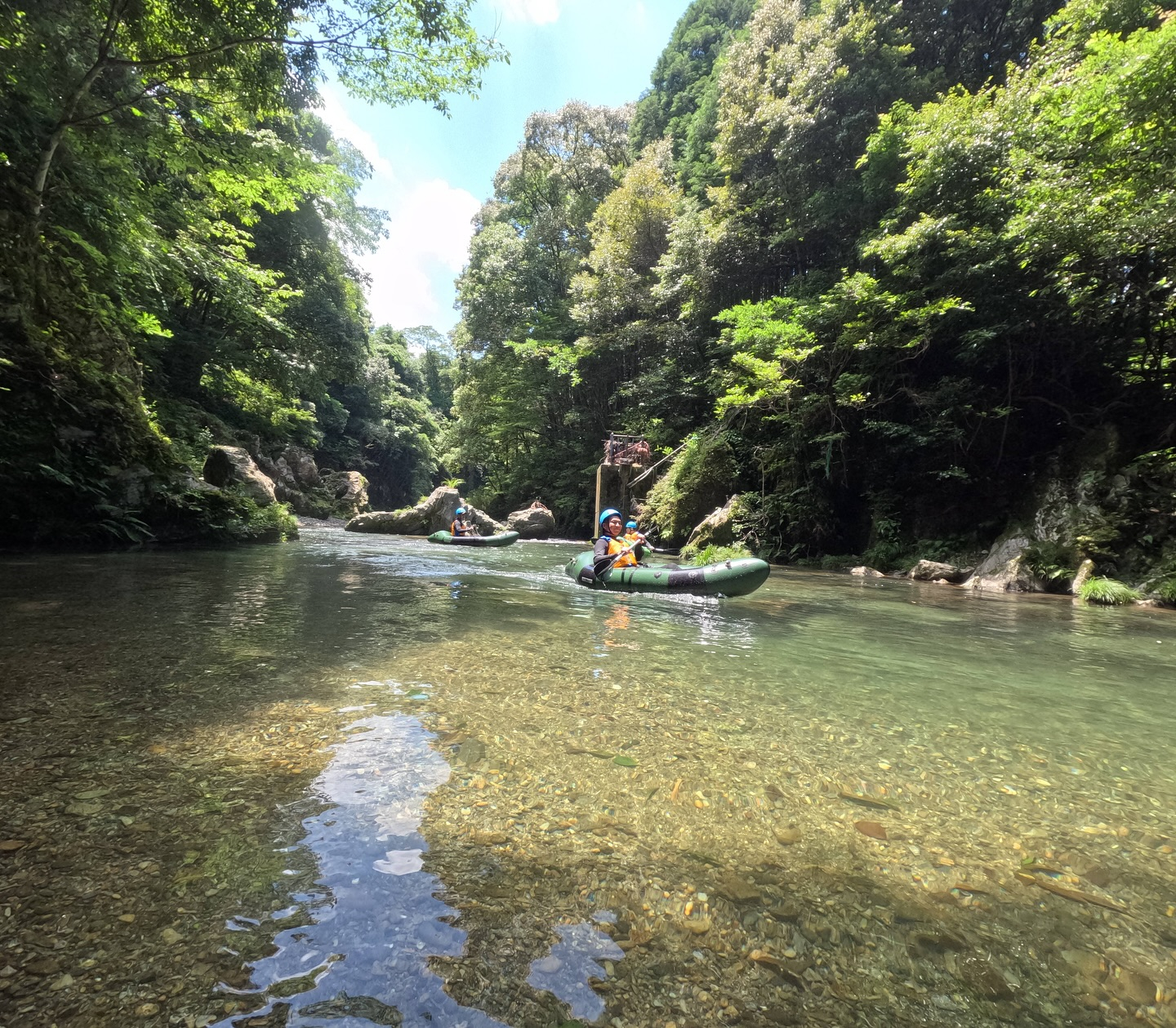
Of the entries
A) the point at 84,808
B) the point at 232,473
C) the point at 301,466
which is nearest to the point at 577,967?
the point at 84,808

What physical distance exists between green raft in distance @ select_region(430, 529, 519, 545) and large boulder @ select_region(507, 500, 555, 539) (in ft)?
17.1

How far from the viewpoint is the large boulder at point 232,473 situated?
12.8 meters

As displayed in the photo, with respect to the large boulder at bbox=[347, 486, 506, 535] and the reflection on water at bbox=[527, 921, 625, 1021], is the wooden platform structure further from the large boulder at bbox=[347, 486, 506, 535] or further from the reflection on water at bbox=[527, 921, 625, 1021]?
the reflection on water at bbox=[527, 921, 625, 1021]

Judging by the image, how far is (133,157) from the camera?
8.22 meters

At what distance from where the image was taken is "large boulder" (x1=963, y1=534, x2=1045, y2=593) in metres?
9.79

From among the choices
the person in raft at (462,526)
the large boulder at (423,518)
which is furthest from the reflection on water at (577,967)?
the large boulder at (423,518)

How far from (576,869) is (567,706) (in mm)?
1375

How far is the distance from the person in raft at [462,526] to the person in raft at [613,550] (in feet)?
28.5

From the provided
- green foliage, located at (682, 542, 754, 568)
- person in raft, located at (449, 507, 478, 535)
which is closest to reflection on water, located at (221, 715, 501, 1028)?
green foliage, located at (682, 542, 754, 568)

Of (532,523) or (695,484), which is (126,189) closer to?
(695,484)

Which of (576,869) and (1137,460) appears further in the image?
(1137,460)

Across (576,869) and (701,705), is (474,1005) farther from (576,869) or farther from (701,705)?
(701,705)

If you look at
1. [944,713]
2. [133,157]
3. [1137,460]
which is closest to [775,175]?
[1137,460]

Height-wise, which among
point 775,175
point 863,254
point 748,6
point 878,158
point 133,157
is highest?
point 748,6
